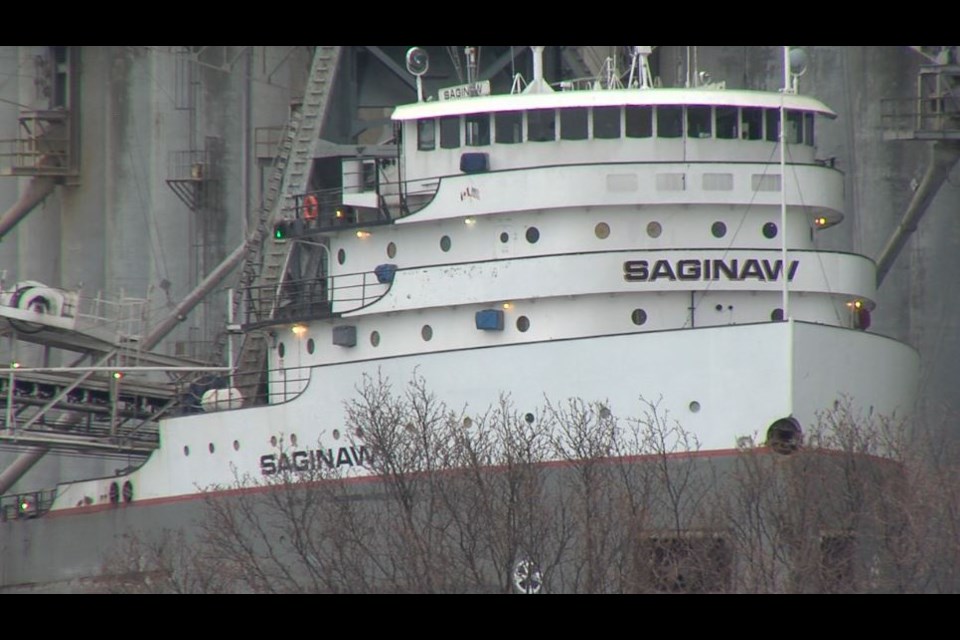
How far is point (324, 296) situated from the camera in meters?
28.6

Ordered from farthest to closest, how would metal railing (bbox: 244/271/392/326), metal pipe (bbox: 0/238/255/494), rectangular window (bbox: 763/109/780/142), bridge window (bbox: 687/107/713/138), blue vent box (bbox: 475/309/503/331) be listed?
metal pipe (bbox: 0/238/255/494)
metal railing (bbox: 244/271/392/326)
rectangular window (bbox: 763/109/780/142)
bridge window (bbox: 687/107/713/138)
blue vent box (bbox: 475/309/503/331)

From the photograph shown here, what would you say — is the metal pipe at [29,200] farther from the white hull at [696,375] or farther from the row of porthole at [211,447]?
the white hull at [696,375]

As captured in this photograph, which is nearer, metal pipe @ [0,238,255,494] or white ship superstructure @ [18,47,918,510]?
white ship superstructure @ [18,47,918,510]

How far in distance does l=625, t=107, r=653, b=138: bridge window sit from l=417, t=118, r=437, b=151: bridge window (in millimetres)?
2730

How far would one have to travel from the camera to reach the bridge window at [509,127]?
2669 centimetres

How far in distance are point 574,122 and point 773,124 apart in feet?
8.55

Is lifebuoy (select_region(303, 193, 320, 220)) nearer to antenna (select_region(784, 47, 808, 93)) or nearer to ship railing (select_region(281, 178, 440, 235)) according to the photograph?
ship railing (select_region(281, 178, 440, 235))

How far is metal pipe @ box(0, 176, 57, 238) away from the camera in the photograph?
4438cm

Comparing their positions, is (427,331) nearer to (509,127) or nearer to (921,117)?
(509,127)

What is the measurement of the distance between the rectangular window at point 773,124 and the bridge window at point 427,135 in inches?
172

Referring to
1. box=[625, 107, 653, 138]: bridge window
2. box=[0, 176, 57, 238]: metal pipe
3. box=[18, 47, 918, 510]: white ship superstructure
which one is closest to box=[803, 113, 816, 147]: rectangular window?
box=[18, 47, 918, 510]: white ship superstructure

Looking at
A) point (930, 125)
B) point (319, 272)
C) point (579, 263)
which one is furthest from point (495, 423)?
point (930, 125)

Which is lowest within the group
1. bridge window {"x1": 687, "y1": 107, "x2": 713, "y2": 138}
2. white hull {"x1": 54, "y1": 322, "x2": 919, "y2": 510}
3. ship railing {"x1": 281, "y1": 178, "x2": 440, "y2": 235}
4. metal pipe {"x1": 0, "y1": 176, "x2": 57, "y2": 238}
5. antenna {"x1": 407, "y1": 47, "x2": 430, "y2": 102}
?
white hull {"x1": 54, "y1": 322, "x2": 919, "y2": 510}

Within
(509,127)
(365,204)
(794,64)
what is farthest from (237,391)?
(794,64)
